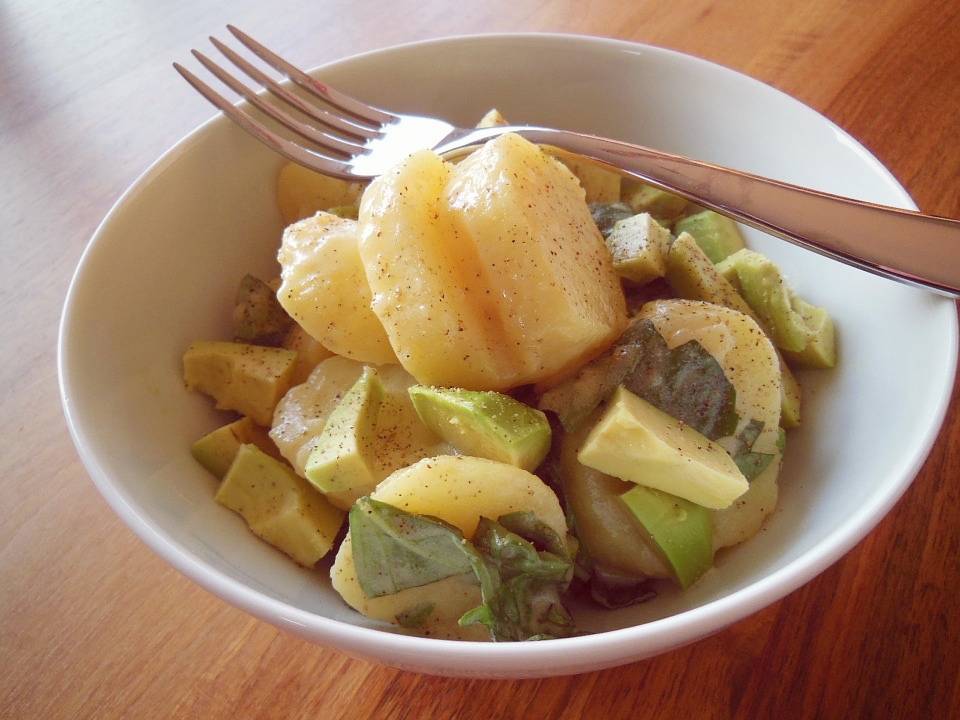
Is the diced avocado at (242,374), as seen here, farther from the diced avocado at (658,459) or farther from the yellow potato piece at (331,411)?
the diced avocado at (658,459)

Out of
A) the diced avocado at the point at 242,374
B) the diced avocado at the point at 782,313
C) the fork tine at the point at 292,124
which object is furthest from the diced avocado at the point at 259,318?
the diced avocado at the point at 782,313

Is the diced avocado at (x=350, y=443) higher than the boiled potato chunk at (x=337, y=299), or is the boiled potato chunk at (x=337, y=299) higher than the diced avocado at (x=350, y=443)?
the boiled potato chunk at (x=337, y=299)

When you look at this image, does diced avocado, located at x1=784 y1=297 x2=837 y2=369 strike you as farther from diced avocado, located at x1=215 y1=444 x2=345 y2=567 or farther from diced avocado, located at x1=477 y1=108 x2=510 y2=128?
diced avocado, located at x1=215 y1=444 x2=345 y2=567

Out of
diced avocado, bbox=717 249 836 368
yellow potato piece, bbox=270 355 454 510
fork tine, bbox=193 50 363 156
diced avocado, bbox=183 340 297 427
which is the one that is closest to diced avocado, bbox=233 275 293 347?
diced avocado, bbox=183 340 297 427

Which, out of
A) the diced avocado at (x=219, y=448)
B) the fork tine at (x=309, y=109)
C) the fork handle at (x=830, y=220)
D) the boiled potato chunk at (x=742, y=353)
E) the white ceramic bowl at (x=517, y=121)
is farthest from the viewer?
the fork tine at (x=309, y=109)

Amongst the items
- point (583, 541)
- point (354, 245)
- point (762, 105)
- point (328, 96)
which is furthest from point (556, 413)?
point (328, 96)

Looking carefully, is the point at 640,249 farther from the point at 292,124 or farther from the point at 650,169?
the point at 292,124

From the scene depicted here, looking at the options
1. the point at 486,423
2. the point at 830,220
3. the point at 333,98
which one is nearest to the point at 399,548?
the point at 486,423
